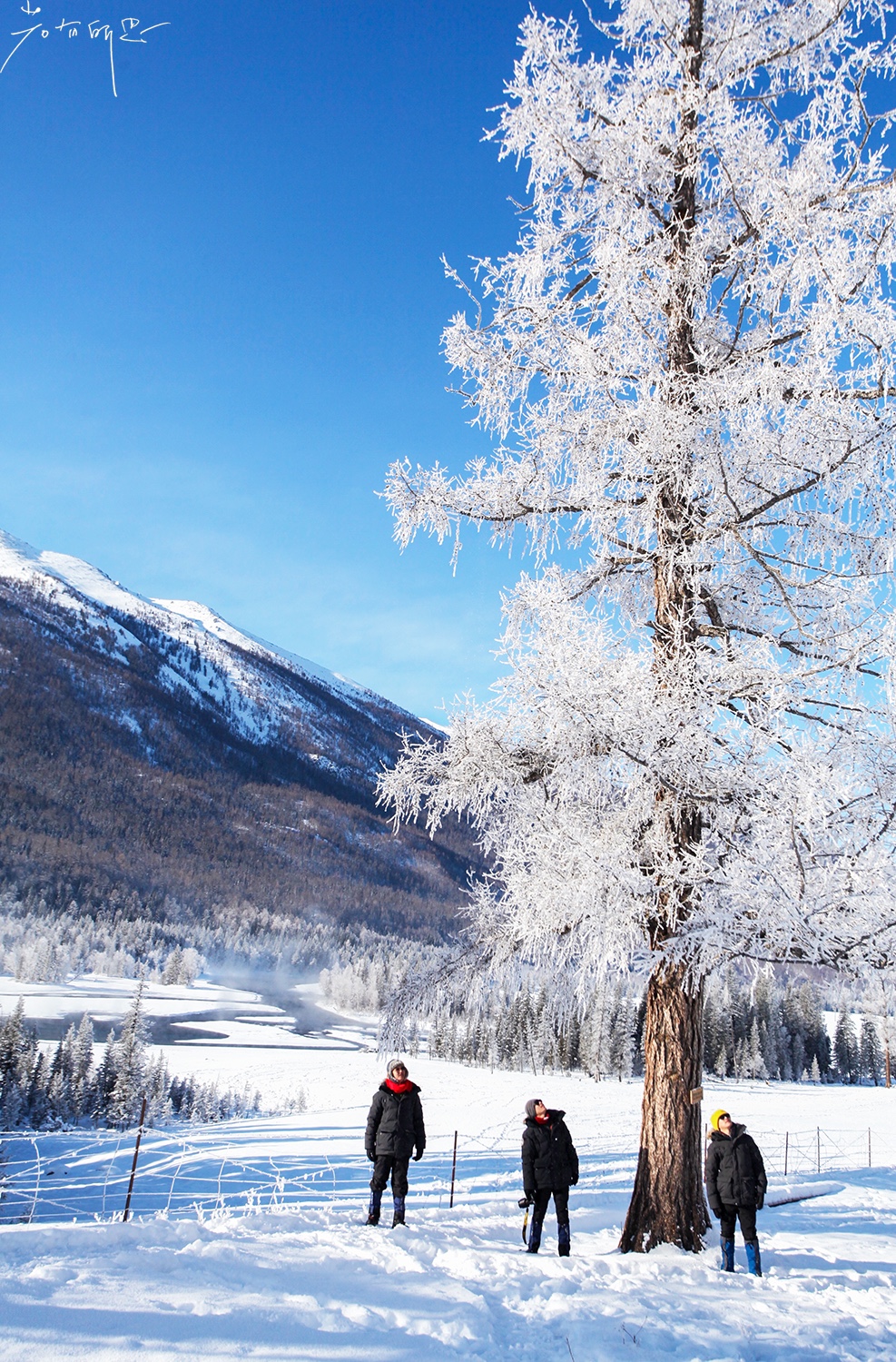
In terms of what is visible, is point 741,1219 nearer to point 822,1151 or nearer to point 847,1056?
point 822,1151

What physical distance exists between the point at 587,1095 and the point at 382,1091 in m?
52.9

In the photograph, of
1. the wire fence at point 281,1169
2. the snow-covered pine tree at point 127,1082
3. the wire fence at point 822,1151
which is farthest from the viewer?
the snow-covered pine tree at point 127,1082

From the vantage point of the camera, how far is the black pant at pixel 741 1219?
588cm

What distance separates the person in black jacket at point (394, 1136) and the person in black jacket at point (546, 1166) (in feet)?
3.05

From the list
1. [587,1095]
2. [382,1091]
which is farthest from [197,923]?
[382,1091]

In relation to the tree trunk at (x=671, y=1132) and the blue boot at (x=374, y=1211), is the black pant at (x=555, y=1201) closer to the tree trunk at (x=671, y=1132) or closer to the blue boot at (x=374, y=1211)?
the tree trunk at (x=671, y=1132)

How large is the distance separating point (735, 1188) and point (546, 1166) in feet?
4.90

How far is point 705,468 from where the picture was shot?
6180 mm

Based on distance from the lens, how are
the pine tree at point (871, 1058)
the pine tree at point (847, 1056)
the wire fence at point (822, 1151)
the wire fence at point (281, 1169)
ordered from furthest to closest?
1. the pine tree at point (847, 1056)
2. the pine tree at point (871, 1058)
3. the wire fence at point (822, 1151)
4. the wire fence at point (281, 1169)

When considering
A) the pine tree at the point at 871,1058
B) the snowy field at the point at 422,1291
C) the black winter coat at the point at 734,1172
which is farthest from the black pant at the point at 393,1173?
the pine tree at the point at 871,1058

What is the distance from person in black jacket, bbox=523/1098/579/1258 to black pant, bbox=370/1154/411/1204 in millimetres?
1026

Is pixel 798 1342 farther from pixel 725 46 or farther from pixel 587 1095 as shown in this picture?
pixel 587 1095

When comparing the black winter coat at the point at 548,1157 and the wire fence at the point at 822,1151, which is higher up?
the black winter coat at the point at 548,1157

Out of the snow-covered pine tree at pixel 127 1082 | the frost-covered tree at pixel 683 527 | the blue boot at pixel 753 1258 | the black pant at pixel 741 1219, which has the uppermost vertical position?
the frost-covered tree at pixel 683 527
